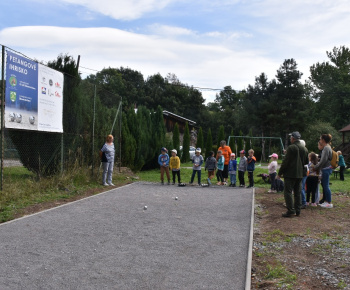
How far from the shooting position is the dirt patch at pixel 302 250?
476 cm

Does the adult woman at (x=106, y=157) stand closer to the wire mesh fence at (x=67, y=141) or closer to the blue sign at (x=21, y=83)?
the wire mesh fence at (x=67, y=141)

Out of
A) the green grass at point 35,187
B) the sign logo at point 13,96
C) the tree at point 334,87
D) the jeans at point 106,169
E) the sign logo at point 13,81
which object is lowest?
the green grass at point 35,187

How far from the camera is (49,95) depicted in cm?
1190

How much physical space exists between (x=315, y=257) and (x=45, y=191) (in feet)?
25.9

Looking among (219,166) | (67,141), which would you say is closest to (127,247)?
(67,141)

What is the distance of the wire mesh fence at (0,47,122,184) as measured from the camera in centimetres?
1303

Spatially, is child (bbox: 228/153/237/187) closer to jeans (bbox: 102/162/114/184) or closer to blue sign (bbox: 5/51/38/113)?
jeans (bbox: 102/162/114/184)

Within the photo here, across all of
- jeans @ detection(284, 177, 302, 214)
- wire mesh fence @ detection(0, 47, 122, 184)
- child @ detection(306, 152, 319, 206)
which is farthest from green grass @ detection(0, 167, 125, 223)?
child @ detection(306, 152, 319, 206)

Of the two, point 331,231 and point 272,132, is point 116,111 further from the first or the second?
point 272,132

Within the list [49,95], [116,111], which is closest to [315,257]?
[49,95]

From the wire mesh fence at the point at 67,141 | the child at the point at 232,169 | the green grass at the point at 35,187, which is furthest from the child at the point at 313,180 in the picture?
the wire mesh fence at the point at 67,141

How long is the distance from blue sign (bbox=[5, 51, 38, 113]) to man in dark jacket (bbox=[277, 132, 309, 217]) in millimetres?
6521

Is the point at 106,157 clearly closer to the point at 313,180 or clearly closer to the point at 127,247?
the point at 313,180

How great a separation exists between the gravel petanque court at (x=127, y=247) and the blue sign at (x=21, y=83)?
284 centimetres
